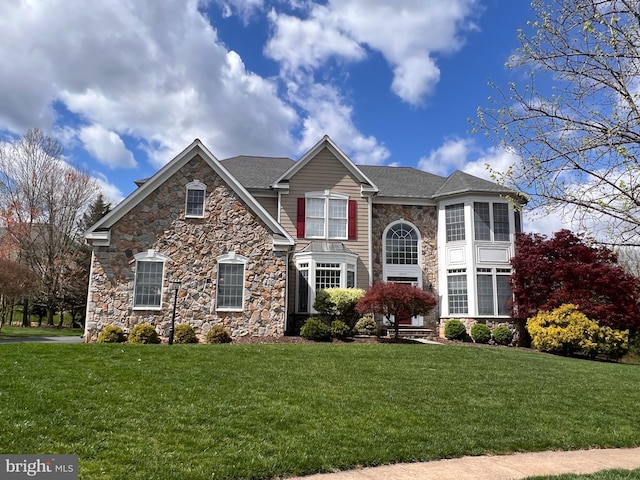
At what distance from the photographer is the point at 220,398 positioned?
721 cm

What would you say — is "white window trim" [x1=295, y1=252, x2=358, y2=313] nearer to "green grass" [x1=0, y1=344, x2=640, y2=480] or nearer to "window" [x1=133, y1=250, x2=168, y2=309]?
"window" [x1=133, y1=250, x2=168, y2=309]

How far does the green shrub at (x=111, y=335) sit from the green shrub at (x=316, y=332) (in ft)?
19.2

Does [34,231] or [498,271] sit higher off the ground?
[34,231]

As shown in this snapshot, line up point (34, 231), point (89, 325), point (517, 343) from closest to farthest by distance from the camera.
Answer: point (89, 325) → point (517, 343) → point (34, 231)

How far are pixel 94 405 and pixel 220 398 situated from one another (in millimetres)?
1754

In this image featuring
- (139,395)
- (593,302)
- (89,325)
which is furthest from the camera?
(593,302)

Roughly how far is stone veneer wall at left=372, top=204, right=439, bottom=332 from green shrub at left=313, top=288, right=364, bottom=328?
11.7 ft

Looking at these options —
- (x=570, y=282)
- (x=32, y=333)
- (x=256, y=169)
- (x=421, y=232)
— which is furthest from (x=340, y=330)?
(x=32, y=333)

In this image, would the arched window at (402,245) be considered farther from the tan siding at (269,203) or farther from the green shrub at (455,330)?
the tan siding at (269,203)

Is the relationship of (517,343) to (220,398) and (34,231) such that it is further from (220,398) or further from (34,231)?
(34,231)

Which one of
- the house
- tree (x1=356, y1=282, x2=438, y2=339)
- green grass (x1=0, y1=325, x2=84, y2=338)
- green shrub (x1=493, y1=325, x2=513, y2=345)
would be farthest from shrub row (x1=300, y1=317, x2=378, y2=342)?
green grass (x1=0, y1=325, x2=84, y2=338)

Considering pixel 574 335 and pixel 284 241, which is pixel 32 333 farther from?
pixel 574 335

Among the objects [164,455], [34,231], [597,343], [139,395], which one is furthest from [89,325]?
[34,231]

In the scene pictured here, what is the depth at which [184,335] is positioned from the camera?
1515 centimetres
